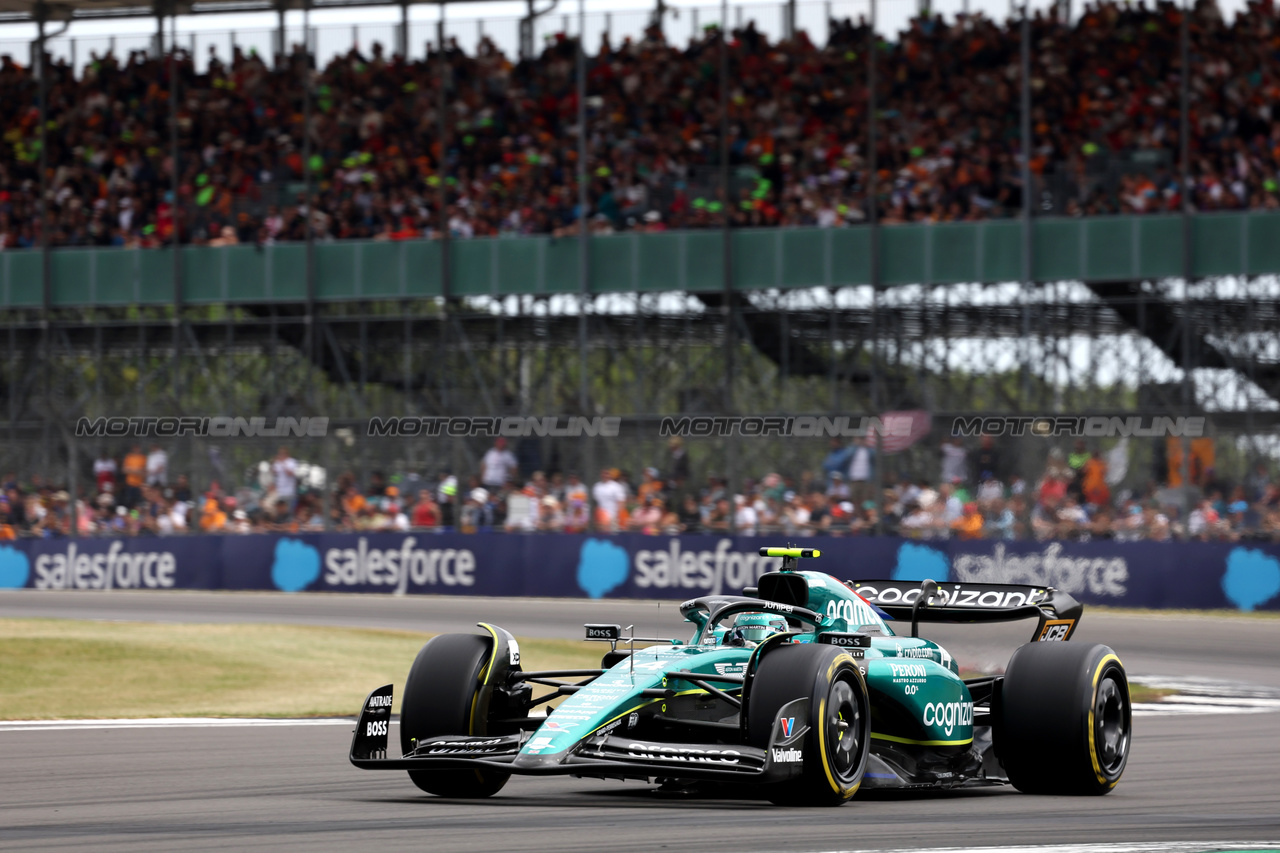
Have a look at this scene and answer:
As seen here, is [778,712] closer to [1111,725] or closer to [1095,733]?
[1095,733]

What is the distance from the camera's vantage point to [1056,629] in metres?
10.1

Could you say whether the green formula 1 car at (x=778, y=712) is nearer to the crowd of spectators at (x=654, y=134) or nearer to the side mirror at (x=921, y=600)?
the side mirror at (x=921, y=600)

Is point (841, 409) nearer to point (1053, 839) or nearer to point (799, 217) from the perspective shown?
point (799, 217)

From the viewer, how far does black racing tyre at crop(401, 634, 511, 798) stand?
8.70 m

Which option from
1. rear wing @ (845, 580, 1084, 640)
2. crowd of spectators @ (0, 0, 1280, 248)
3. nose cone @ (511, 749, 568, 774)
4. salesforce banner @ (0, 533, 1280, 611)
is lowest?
salesforce banner @ (0, 533, 1280, 611)

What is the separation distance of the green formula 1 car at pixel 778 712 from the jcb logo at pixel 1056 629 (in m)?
0.03

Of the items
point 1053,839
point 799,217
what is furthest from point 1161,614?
point 1053,839

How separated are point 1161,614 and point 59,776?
18145 mm

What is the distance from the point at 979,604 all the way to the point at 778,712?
257 cm

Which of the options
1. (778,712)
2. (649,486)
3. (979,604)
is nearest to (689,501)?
(649,486)

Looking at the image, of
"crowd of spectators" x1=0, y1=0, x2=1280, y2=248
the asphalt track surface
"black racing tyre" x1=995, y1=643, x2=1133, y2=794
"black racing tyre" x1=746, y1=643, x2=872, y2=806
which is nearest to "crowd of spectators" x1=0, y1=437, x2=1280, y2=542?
"crowd of spectators" x1=0, y1=0, x2=1280, y2=248

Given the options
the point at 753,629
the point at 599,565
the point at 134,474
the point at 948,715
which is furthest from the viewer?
the point at 134,474

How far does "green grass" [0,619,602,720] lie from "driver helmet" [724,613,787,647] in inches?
255

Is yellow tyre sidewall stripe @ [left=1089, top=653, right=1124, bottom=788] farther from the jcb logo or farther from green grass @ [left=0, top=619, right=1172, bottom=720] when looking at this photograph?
green grass @ [left=0, top=619, right=1172, bottom=720]
